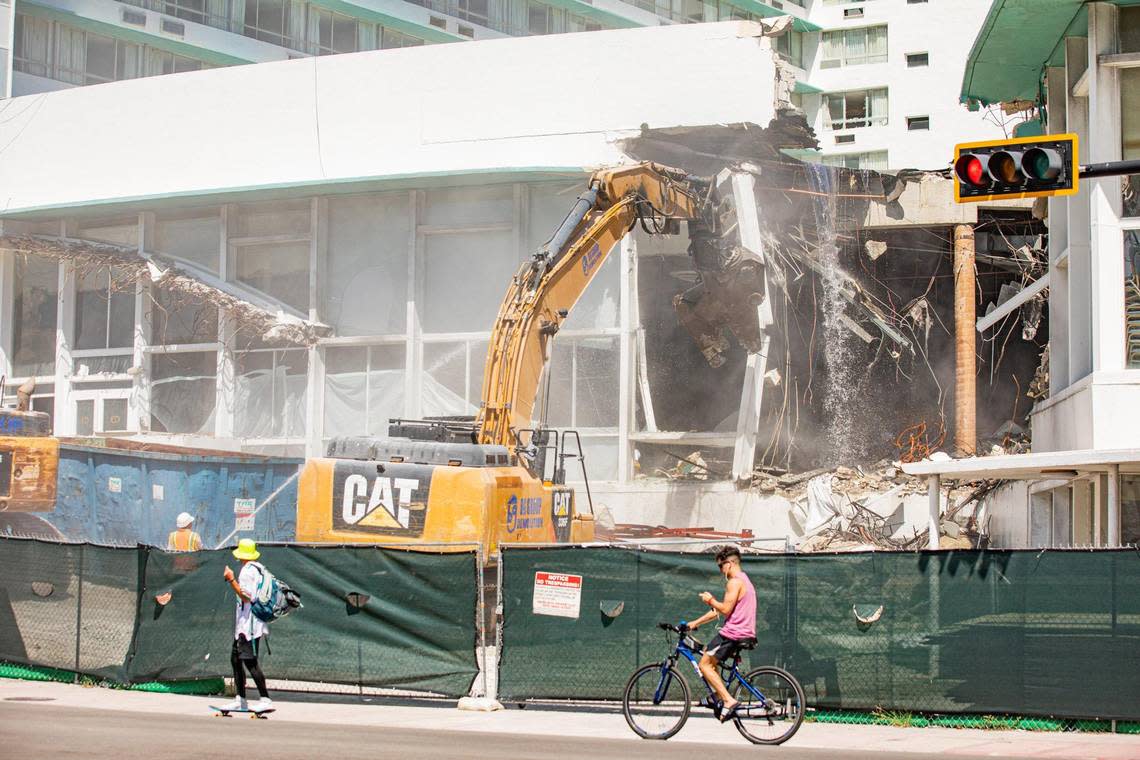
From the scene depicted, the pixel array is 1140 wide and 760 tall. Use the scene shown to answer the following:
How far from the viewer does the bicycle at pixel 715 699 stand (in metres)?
12.2

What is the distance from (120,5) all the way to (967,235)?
32531 mm

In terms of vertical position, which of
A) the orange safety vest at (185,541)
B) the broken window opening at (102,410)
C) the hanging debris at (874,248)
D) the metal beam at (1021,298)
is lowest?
the orange safety vest at (185,541)

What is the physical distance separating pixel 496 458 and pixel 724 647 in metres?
7.23

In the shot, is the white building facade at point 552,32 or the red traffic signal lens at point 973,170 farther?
the white building facade at point 552,32

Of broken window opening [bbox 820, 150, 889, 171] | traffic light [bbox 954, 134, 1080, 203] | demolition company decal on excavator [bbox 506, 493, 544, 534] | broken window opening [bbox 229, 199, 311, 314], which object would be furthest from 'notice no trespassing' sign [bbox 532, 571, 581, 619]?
broken window opening [bbox 820, 150, 889, 171]

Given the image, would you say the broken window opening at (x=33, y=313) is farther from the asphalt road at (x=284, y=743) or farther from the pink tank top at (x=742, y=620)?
the pink tank top at (x=742, y=620)

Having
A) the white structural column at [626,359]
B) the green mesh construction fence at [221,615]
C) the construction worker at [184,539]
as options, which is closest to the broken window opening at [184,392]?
the white structural column at [626,359]

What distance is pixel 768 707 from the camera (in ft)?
39.8

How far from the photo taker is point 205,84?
35.0 metres

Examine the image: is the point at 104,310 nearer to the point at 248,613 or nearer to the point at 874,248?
the point at 874,248

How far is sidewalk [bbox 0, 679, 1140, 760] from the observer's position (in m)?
12.0

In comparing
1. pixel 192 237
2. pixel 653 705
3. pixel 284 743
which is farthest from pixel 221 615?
pixel 192 237

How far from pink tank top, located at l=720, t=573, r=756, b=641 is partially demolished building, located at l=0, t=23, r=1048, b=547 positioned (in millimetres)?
16385

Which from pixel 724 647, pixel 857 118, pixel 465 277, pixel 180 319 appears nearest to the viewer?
pixel 724 647
